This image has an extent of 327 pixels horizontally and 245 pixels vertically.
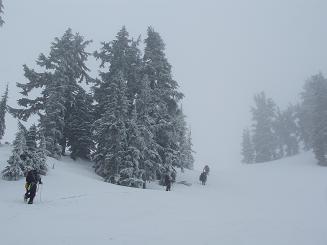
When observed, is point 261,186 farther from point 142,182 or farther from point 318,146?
point 318,146

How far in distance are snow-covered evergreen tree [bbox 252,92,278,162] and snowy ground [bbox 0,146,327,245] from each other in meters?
48.1

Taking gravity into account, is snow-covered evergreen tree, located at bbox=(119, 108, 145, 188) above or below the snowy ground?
above

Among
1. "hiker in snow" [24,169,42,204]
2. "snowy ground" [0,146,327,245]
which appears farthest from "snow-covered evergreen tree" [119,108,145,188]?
"hiker in snow" [24,169,42,204]

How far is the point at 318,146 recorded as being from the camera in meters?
55.2

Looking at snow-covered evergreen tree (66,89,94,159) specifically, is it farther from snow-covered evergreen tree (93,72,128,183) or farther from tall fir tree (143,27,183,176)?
tall fir tree (143,27,183,176)

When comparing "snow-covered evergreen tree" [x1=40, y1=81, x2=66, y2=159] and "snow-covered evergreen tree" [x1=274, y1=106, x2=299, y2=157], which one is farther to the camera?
"snow-covered evergreen tree" [x1=274, y1=106, x2=299, y2=157]

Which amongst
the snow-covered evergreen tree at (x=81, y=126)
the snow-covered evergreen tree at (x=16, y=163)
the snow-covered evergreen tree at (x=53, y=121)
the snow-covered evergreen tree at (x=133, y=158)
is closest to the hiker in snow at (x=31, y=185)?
the snow-covered evergreen tree at (x=16, y=163)

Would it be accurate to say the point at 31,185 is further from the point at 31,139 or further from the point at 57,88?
the point at 57,88

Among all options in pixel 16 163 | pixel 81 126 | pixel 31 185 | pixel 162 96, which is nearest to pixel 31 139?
pixel 16 163

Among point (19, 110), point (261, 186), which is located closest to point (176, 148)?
point (261, 186)

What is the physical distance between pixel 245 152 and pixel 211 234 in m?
73.9

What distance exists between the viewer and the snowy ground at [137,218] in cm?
1316

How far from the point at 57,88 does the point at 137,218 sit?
71.9ft

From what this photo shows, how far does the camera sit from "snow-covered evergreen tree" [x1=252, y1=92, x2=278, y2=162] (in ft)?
253
